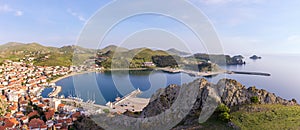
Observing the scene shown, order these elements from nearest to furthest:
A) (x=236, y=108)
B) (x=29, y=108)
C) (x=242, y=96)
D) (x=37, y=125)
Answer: (x=236, y=108)
(x=242, y=96)
(x=37, y=125)
(x=29, y=108)

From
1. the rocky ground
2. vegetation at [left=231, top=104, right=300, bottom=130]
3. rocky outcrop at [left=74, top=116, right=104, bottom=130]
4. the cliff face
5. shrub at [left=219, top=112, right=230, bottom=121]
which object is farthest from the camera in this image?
rocky outcrop at [left=74, top=116, right=104, bottom=130]

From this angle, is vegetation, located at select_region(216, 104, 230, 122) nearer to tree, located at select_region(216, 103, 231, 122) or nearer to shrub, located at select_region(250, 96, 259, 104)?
tree, located at select_region(216, 103, 231, 122)

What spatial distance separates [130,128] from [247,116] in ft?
13.0

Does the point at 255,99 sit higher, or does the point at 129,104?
the point at 255,99

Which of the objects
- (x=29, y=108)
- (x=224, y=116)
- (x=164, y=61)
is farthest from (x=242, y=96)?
(x=164, y=61)

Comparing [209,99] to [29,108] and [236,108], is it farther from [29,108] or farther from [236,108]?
[29,108]

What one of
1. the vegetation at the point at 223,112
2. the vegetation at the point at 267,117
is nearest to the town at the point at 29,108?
the vegetation at the point at 223,112

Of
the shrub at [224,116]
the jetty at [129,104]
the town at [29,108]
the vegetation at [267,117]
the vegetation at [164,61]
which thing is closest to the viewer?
the vegetation at [267,117]

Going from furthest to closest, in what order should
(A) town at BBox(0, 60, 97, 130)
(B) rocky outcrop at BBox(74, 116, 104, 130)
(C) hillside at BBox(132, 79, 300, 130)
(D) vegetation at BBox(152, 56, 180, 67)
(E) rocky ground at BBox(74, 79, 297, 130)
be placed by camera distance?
(D) vegetation at BBox(152, 56, 180, 67) < (A) town at BBox(0, 60, 97, 130) < (B) rocky outcrop at BBox(74, 116, 104, 130) < (E) rocky ground at BBox(74, 79, 297, 130) < (C) hillside at BBox(132, 79, 300, 130)

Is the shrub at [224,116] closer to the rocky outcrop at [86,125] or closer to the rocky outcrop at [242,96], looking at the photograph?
the rocky outcrop at [242,96]

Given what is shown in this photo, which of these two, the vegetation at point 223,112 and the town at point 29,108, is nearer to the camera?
the vegetation at point 223,112

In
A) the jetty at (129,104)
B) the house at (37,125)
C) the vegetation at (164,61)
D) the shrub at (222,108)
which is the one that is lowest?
the house at (37,125)

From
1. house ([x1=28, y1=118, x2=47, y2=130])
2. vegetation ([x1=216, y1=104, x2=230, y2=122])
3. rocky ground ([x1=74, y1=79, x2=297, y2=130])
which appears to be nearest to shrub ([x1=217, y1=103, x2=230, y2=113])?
vegetation ([x1=216, y1=104, x2=230, y2=122])

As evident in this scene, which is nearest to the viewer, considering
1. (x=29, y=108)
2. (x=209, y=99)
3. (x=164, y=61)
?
(x=209, y=99)
